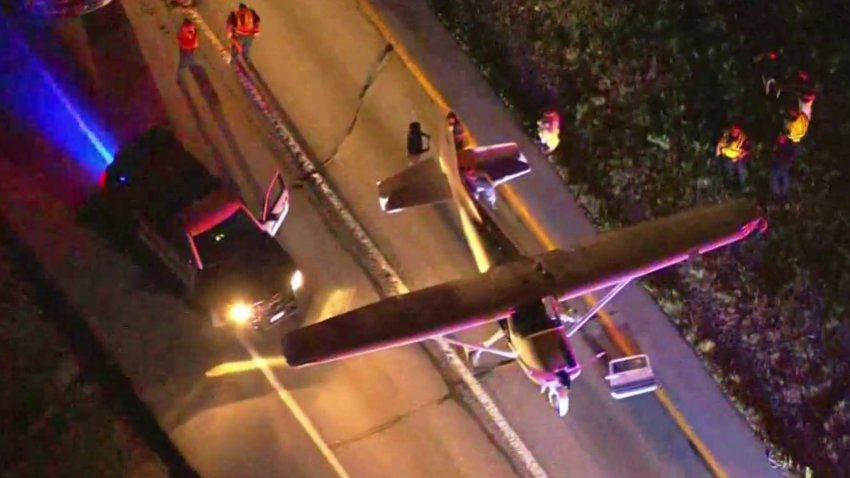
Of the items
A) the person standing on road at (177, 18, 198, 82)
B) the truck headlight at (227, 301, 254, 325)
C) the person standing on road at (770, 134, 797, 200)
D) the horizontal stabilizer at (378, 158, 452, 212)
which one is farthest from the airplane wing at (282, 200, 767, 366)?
the person standing on road at (177, 18, 198, 82)

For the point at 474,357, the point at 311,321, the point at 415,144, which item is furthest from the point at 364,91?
the point at 474,357

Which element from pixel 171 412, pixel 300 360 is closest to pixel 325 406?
pixel 171 412

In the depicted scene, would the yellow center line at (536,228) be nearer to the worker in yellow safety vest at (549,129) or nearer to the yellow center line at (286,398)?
the worker in yellow safety vest at (549,129)

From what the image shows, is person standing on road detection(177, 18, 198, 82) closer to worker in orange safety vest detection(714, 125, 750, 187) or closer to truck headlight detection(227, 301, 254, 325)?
truck headlight detection(227, 301, 254, 325)

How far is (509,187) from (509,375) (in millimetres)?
2068

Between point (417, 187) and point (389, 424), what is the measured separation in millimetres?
2440

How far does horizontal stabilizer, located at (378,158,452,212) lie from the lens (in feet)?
27.4

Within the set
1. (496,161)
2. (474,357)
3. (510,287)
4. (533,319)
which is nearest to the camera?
(510,287)

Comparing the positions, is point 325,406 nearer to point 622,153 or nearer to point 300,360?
point 300,360

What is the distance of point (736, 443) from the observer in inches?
357

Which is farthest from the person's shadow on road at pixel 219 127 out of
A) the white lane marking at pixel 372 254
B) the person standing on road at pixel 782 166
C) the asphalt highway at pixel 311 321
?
the person standing on road at pixel 782 166

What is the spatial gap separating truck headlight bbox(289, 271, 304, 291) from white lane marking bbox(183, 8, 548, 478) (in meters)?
0.74

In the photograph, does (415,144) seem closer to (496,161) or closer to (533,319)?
(496,161)

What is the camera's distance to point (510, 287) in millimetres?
6773
